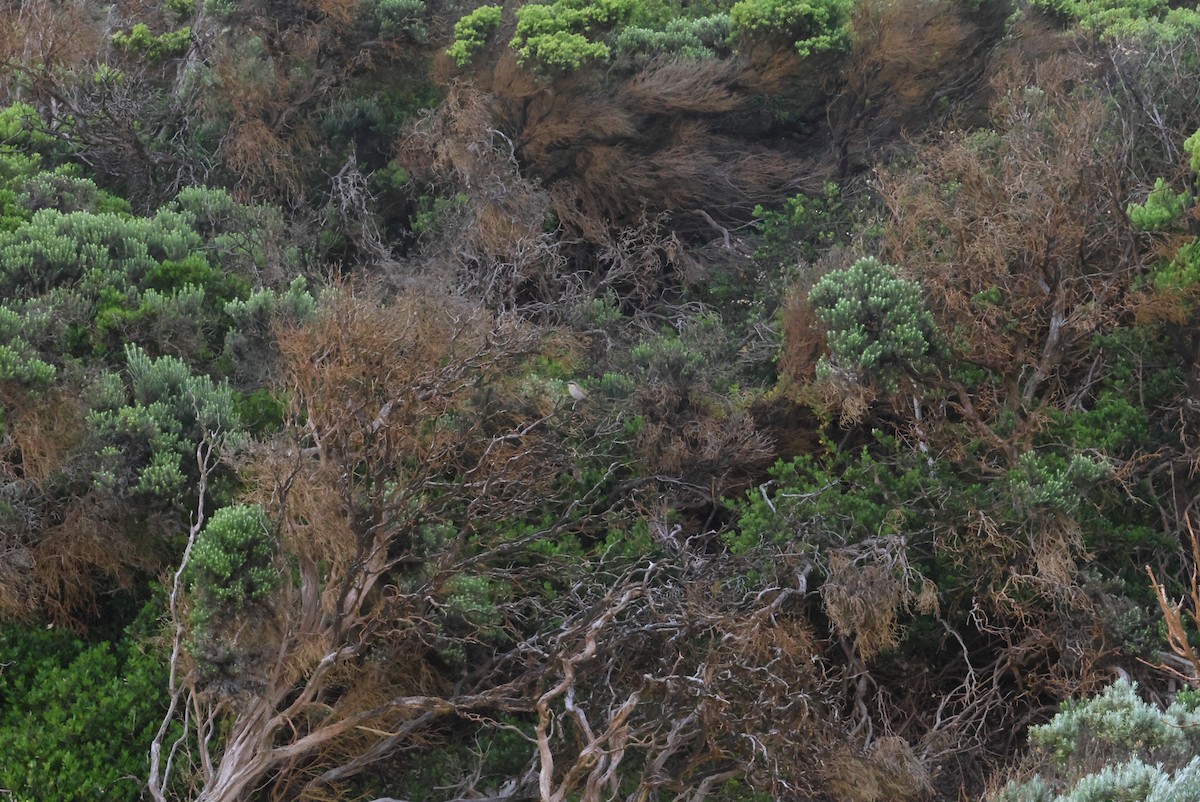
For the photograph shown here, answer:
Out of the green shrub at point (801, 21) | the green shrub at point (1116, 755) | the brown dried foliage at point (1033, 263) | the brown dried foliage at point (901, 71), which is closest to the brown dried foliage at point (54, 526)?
the green shrub at point (1116, 755)

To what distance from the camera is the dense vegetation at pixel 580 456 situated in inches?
293

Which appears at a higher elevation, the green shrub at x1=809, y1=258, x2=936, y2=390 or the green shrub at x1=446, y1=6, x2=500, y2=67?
the green shrub at x1=446, y1=6, x2=500, y2=67

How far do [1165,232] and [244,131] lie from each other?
9.70 m

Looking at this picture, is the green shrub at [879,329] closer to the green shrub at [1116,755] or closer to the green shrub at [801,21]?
the green shrub at [1116,755]

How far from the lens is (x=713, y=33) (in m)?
14.4

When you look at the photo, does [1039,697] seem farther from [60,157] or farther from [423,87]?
[60,157]

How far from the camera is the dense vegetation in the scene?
24.4 feet

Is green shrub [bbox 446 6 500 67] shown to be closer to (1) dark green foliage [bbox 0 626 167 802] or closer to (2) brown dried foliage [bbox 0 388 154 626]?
(2) brown dried foliage [bbox 0 388 154 626]

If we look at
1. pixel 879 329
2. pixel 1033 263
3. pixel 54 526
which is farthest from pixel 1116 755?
pixel 54 526

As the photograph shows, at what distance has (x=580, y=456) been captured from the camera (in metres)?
9.35

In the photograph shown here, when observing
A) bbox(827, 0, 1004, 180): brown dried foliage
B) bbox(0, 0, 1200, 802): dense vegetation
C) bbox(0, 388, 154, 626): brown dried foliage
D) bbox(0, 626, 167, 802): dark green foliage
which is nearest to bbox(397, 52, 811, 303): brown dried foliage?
bbox(0, 0, 1200, 802): dense vegetation

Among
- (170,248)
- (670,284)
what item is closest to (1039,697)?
(670,284)

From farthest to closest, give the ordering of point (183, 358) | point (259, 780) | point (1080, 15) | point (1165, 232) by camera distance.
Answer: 1. point (1080, 15)
2. point (183, 358)
3. point (1165, 232)
4. point (259, 780)

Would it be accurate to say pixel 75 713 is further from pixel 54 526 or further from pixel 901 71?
pixel 901 71
